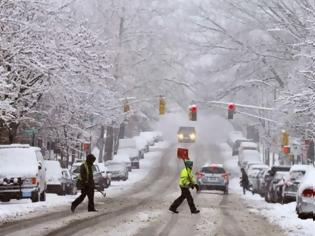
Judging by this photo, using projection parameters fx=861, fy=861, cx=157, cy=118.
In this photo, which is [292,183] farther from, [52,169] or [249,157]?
[249,157]

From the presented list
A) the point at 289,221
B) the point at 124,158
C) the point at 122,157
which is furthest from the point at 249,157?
the point at 289,221

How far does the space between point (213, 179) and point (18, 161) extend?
18.8m

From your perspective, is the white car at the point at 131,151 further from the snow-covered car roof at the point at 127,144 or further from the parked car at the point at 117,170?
the parked car at the point at 117,170

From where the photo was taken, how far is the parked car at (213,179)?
1850 inches

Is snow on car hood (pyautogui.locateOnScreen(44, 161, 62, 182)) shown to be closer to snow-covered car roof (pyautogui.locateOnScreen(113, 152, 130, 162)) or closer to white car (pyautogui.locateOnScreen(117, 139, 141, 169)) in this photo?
snow-covered car roof (pyautogui.locateOnScreen(113, 152, 130, 162))

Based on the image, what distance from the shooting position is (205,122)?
149625 mm

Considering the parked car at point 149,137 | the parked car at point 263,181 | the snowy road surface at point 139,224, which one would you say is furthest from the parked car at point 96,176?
the parked car at point 149,137

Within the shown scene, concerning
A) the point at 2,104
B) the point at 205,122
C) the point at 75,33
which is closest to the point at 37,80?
the point at 75,33

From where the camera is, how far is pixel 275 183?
117 feet

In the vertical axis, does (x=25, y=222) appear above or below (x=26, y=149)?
below

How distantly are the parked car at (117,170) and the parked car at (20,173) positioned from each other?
31799 mm

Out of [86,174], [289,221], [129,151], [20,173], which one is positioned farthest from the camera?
[129,151]

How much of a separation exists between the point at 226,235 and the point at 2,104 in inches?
486

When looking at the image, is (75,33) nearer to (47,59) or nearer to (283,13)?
(47,59)
